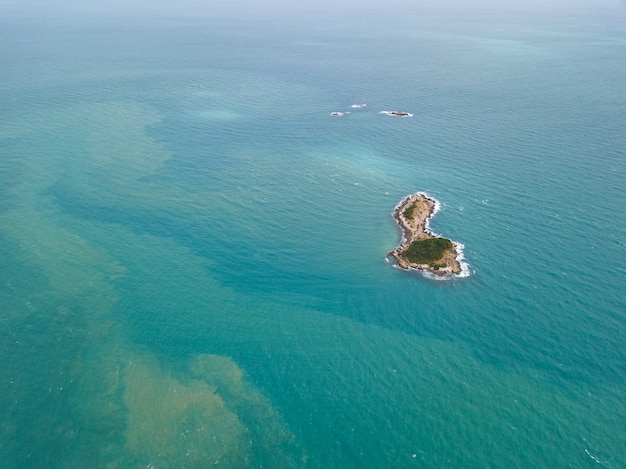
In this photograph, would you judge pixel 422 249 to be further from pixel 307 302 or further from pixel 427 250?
pixel 307 302

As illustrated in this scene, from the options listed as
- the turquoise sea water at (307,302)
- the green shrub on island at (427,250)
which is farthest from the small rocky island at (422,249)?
the turquoise sea water at (307,302)

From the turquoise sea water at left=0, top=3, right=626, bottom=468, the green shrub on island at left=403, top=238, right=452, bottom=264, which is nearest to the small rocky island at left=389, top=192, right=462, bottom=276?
the green shrub on island at left=403, top=238, right=452, bottom=264

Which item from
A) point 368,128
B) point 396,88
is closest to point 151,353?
point 368,128

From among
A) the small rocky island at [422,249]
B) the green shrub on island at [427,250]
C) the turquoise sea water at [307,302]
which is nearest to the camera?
the turquoise sea water at [307,302]

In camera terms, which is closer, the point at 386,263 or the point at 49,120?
the point at 386,263

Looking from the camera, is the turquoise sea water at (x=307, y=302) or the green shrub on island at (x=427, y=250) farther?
the green shrub on island at (x=427, y=250)

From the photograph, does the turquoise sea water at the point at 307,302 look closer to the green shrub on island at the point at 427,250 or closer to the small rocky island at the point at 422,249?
the small rocky island at the point at 422,249

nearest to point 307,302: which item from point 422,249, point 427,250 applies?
point 422,249

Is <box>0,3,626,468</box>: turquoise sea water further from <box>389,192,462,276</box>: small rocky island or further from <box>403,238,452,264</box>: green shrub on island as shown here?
<box>403,238,452,264</box>: green shrub on island

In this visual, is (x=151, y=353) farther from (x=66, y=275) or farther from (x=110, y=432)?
(x=66, y=275)
